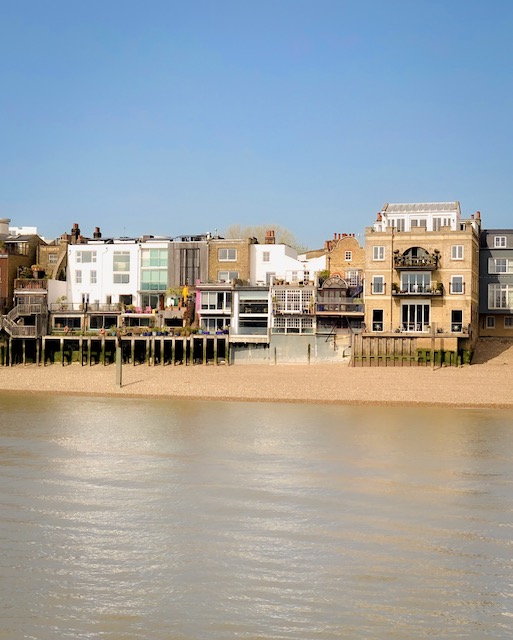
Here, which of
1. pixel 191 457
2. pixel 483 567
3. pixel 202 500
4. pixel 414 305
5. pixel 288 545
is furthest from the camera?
pixel 414 305

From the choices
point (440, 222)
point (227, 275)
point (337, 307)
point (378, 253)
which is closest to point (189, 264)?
point (227, 275)

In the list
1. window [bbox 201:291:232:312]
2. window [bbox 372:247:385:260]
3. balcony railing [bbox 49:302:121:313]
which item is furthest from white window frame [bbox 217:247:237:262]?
window [bbox 372:247:385:260]

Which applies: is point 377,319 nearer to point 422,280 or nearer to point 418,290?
point 418,290

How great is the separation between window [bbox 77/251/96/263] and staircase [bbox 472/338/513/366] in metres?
29.2

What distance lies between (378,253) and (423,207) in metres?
4.98

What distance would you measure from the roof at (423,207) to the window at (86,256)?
22682 millimetres

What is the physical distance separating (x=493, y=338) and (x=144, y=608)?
1867 inches

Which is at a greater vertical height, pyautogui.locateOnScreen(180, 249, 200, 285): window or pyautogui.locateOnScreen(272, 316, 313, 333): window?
pyautogui.locateOnScreen(180, 249, 200, 285): window

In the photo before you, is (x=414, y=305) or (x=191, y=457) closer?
(x=191, y=457)

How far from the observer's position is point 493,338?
55344mm

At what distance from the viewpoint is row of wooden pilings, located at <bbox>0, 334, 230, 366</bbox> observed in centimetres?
5328

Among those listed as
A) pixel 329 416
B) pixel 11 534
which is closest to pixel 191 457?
pixel 11 534

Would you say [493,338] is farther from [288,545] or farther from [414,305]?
[288,545]

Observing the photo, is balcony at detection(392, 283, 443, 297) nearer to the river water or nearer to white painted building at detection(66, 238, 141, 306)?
white painted building at detection(66, 238, 141, 306)
